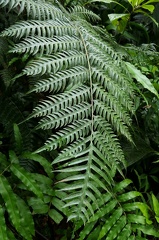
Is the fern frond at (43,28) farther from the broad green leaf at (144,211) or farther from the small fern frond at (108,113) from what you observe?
the broad green leaf at (144,211)

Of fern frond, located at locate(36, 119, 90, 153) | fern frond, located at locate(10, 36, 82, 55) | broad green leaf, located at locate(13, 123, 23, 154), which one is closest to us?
fern frond, located at locate(36, 119, 90, 153)

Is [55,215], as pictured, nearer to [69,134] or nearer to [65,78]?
[69,134]

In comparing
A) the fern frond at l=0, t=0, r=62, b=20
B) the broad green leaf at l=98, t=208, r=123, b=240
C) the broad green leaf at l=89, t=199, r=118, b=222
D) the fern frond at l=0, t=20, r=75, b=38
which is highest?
the fern frond at l=0, t=0, r=62, b=20

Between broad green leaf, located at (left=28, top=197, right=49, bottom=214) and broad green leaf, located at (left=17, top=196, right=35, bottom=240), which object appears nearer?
broad green leaf, located at (left=17, top=196, right=35, bottom=240)

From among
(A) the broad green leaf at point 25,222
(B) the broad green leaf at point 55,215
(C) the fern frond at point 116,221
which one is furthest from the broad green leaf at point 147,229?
(A) the broad green leaf at point 25,222

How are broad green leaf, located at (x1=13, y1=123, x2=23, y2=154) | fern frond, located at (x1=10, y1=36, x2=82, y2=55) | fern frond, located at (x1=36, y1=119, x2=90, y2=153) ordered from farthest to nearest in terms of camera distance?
1. broad green leaf, located at (x1=13, y1=123, x2=23, y2=154)
2. fern frond, located at (x1=10, y1=36, x2=82, y2=55)
3. fern frond, located at (x1=36, y1=119, x2=90, y2=153)

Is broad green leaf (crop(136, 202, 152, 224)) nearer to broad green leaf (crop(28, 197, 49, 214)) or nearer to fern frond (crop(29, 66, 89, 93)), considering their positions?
broad green leaf (crop(28, 197, 49, 214))

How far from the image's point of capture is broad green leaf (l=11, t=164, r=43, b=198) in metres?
1.11

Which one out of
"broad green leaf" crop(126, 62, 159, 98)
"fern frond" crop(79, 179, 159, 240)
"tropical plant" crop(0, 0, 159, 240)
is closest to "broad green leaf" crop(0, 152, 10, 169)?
"tropical plant" crop(0, 0, 159, 240)

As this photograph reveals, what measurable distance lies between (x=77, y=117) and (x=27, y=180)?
0.28m

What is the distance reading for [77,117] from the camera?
1.13 metres

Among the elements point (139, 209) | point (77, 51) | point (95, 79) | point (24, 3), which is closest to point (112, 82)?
point (95, 79)

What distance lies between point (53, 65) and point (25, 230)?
56 cm

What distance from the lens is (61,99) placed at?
1.07 meters
